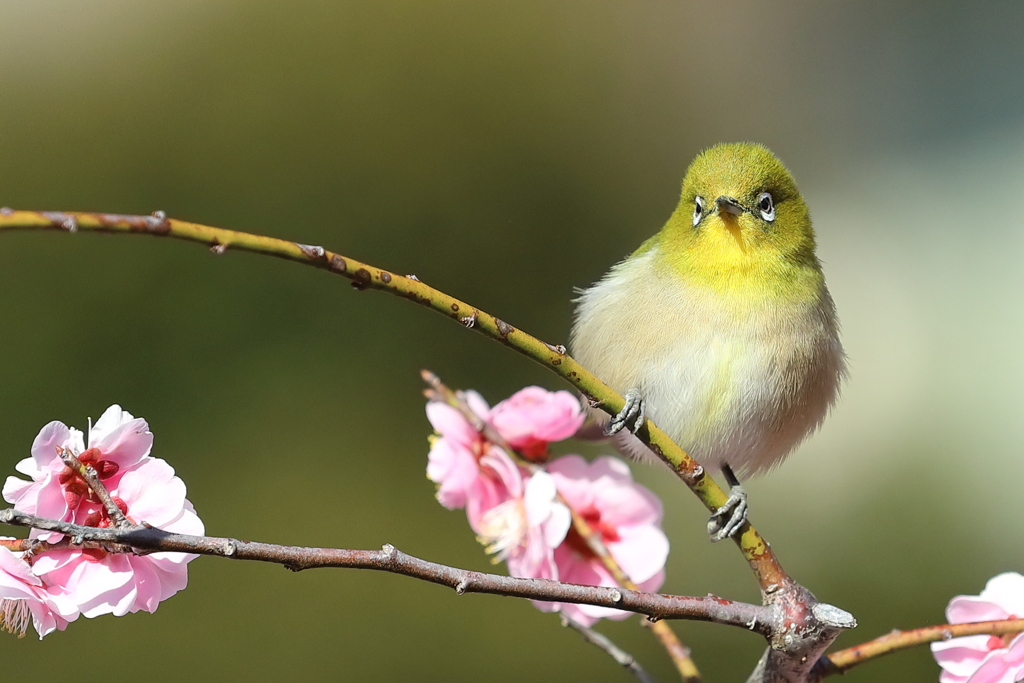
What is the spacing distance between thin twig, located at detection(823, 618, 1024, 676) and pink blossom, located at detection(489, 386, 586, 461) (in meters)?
0.39

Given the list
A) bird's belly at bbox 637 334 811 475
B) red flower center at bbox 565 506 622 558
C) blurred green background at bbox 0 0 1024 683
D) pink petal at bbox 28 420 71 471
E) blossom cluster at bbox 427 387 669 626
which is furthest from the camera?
blurred green background at bbox 0 0 1024 683

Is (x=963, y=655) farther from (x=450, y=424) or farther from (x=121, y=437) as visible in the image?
(x=121, y=437)

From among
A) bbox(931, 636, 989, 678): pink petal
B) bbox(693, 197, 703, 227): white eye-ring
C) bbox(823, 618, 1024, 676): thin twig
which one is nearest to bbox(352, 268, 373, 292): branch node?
bbox(823, 618, 1024, 676): thin twig

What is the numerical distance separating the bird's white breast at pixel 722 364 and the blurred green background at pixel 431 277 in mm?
1827

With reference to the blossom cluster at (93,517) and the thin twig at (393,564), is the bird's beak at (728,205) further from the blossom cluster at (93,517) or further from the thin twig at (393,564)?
the blossom cluster at (93,517)

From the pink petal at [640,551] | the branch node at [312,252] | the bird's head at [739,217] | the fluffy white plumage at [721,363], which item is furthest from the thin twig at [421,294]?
the bird's head at [739,217]

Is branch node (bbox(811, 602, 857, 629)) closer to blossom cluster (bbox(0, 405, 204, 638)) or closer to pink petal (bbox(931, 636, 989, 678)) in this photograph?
pink petal (bbox(931, 636, 989, 678))

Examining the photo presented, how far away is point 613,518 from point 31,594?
0.67 m

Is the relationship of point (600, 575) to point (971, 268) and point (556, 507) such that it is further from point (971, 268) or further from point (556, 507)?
point (971, 268)

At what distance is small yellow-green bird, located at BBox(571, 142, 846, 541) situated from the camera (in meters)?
1.40

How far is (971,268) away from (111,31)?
4.49 meters

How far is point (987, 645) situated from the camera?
888 millimetres

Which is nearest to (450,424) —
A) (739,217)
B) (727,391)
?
(727,391)

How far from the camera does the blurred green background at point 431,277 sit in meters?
3.13
